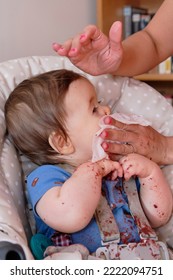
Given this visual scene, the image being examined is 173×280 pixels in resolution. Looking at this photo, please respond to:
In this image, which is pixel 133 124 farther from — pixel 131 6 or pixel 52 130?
pixel 131 6

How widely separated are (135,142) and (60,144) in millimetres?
160

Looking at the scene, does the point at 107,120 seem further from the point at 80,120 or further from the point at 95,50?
the point at 95,50

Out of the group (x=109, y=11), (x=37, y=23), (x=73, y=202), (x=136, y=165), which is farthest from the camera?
(x=109, y=11)

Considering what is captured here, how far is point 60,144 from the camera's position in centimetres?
97

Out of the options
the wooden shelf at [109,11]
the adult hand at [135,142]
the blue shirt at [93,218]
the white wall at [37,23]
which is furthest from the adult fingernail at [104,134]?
the wooden shelf at [109,11]

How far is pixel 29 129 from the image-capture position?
0.97 meters

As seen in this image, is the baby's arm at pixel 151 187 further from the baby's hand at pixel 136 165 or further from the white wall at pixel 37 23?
the white wall at pixel 37 23

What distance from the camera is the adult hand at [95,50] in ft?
3.13

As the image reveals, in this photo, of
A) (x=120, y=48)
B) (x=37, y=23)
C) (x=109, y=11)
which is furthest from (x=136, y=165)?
(x=109, y=11)

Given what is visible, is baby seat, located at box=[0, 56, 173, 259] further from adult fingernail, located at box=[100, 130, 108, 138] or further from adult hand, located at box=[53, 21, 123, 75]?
adult fingernail, located at box=[100, 130, 108, 138]

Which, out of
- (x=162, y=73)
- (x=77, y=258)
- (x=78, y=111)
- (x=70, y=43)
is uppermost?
(x=70, y=43)
